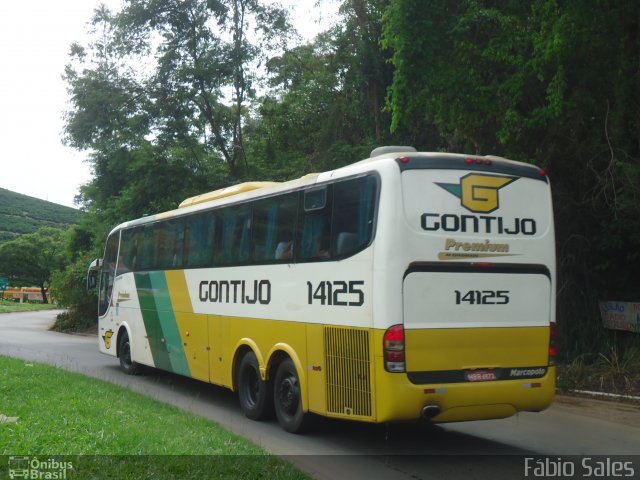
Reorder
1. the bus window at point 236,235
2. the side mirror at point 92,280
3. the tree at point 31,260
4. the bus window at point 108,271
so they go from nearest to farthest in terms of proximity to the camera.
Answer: the bus window at point 236,235 < the bus window at point 108,271 < the side mirror at point 92,280 < the tree at point 31,260

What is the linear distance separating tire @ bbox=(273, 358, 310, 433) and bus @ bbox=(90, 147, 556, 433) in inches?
0.8

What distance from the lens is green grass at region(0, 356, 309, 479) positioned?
6.47m

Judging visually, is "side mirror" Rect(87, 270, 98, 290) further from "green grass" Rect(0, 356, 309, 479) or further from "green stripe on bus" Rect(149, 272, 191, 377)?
"green grass" Rect(0, 356, 309, 479)

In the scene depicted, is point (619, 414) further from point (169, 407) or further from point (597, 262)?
point (169, 407)

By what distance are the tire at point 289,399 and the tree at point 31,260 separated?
67.3 m

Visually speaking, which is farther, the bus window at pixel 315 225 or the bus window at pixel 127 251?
the bus window at pixel 127 251

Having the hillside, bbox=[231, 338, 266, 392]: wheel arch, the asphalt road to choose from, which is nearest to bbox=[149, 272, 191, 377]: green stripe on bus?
the asphalt road

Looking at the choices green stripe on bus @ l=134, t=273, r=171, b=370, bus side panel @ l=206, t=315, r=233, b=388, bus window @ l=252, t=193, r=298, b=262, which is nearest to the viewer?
bus window @ l=252, t=193, r=298, b=262

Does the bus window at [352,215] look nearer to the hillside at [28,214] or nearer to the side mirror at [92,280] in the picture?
the side mirror at [92,280]

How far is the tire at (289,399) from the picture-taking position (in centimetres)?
920

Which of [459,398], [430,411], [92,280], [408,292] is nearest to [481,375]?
[459,398]

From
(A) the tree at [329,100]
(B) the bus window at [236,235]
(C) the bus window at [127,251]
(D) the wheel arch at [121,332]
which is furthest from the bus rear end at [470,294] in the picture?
(A) the tree at [329,100]

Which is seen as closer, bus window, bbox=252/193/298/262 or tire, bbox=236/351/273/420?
bus window, bbox=252/193/298/262

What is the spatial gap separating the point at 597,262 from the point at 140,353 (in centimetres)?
955
